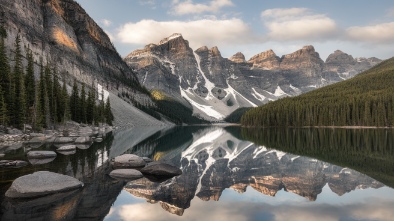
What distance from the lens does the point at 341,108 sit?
134 metres

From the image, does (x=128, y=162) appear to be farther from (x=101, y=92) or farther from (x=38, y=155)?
(x=101, y=92)

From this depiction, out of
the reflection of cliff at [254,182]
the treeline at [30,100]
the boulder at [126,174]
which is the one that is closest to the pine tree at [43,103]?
the treeline at [30,100]

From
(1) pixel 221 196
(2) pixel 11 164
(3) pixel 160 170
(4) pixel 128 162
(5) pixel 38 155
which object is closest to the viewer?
(1) pixel 221 196

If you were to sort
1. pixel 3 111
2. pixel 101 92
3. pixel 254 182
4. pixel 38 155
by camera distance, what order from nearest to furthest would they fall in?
1. pixel 254 182
2. pixel 38 155
3. pixel 3 111
4. pixel 101 92

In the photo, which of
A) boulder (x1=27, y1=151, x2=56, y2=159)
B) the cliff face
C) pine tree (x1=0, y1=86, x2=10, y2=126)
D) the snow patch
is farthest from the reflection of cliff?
the snow patch

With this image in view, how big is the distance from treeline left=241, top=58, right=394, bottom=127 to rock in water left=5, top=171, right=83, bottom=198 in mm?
130027

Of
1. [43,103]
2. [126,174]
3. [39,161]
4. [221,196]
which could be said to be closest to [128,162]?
[126,174]

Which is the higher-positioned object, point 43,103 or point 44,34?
point 44,34

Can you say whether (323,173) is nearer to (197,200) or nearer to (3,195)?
(197,200)

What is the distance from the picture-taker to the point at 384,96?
425ft

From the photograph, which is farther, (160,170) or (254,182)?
(160,170)

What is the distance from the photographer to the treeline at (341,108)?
125 m

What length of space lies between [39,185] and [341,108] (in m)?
136

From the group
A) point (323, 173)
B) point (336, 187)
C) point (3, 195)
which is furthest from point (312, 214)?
point (3, 195)
